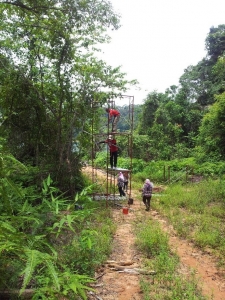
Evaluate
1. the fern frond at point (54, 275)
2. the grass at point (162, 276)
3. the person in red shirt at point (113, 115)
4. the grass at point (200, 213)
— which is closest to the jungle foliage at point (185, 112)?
the grass at point (200, 213)

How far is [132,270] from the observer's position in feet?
17.1

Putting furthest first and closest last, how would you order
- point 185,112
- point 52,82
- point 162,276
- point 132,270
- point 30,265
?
point 185,112
point 52,82
point 132,270
point 162,276
point 30,265

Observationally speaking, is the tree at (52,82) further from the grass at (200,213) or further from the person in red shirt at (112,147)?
the grass at (200,213)

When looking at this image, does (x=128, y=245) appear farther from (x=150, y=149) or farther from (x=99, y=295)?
(x=150, y=149)

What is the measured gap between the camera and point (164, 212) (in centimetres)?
941

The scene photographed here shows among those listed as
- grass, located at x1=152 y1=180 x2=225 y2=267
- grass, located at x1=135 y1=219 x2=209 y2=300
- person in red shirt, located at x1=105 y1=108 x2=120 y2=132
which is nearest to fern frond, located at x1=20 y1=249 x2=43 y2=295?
grass, located at x1=135 y1=219 x2=209 y2=300

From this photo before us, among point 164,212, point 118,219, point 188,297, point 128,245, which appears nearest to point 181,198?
point 164,212

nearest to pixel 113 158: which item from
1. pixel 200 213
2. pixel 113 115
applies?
pixel 113 115

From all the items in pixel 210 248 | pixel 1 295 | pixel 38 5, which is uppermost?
pixel 38 5

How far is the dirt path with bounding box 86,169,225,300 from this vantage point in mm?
4473

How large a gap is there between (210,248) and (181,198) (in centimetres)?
435

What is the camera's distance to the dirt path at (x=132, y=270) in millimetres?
4473

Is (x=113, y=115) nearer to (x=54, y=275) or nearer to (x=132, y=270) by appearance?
(x=132, y=270)

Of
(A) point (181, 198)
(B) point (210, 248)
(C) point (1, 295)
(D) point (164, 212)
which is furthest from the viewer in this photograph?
(A) point (181, 198)
